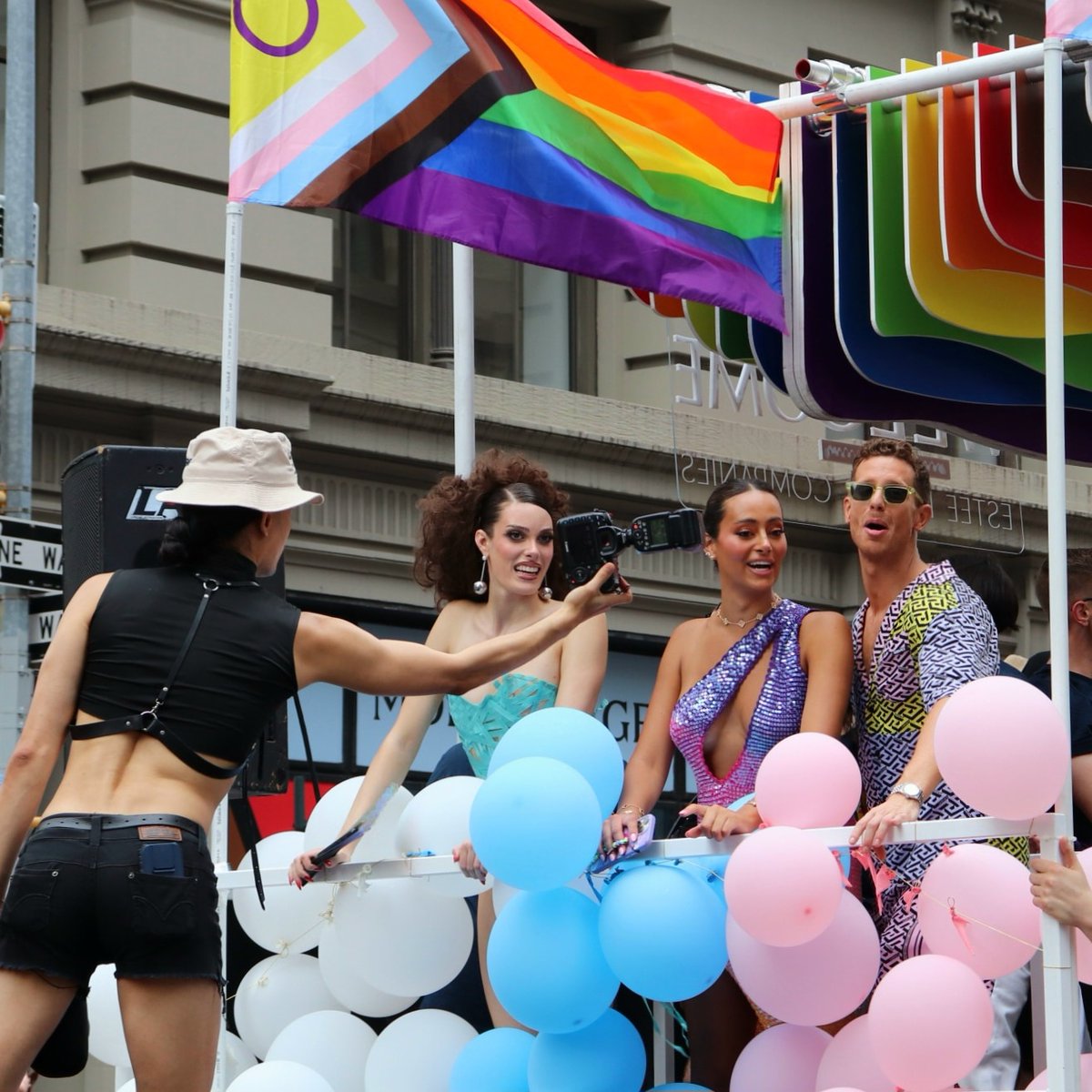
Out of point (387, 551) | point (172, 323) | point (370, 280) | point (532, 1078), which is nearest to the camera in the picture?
point (532, 1078)

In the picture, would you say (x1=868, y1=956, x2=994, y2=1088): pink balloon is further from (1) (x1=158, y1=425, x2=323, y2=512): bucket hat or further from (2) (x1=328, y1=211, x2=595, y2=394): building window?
(2) (x1=328, y1=211, x2=595, y2=394): building window

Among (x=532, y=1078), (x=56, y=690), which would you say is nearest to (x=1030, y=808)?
(x=532, y=1078)

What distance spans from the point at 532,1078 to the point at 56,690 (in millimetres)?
1595

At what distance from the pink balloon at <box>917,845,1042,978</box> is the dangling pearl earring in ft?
6.06

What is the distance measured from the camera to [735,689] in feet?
17.6

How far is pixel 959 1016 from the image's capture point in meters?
4.41

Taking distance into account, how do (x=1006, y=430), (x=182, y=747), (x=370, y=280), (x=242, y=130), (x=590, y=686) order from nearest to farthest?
(x=182, y=747) → (x=590, y=686) → (x=242, y=130) → (x=1006, y=430) → (x=370, y=280)

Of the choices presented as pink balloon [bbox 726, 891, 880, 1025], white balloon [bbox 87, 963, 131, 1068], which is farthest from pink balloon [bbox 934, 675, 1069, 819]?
white balloon [bbox 87, 963, 131, 1068]

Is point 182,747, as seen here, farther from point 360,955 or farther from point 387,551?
point 387,551

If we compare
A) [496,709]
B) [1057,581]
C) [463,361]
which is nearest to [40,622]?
[463,361]

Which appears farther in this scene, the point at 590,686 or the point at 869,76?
the point at 869,76

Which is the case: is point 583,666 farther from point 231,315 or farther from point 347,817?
point 231,315

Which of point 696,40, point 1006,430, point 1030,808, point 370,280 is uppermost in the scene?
point 696,40

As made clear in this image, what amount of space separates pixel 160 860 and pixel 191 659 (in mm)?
412
